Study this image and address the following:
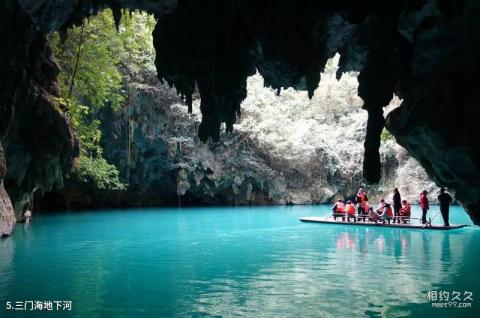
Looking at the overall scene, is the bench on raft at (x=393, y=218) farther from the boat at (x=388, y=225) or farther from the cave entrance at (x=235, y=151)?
the cave entrance at (x=235, y=151)

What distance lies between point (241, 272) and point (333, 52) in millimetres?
7798

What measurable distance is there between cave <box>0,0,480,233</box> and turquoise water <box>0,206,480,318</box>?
8.11ft

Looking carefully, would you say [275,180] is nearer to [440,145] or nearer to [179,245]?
[179,245]

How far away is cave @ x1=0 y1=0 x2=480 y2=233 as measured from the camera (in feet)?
39.3

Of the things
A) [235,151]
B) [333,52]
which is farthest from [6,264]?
[235,151]

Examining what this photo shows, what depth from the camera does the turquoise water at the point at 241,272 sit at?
8.43 m

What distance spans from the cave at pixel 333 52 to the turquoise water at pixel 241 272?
2.47m

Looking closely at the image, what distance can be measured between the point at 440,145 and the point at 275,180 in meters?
30.8

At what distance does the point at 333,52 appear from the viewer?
1551 cm

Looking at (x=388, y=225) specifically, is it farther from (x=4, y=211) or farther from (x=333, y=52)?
(x=4, y=211)

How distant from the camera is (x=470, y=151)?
12.0 meters

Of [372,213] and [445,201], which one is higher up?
[445,201]

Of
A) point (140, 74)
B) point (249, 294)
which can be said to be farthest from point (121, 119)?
point (249, 294)

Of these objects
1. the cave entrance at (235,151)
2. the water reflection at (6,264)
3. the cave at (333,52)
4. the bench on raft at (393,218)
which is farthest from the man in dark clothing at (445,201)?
the cave entrance at (235,151)
